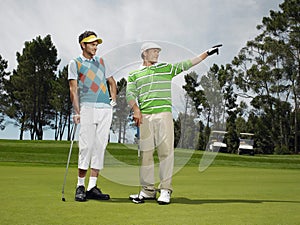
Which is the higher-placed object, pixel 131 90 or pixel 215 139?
pixel 131 90

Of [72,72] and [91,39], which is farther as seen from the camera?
[91,39]

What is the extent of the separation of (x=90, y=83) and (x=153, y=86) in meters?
0.67

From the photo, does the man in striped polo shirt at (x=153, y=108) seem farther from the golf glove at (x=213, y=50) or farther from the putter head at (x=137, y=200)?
the putter head at (x=137, y=200)

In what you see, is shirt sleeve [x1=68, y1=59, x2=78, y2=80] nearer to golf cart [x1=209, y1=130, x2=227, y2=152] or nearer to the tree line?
golf cart [x1=209, y1=130, x2=227, y2=152]

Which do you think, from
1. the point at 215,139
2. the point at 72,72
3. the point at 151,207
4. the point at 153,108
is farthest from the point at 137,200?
the point at 72,72

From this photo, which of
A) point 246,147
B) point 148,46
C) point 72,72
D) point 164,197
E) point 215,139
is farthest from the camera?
point 246,147

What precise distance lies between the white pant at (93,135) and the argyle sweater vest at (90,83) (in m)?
0.11

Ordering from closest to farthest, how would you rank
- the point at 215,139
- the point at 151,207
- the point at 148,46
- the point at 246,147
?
the point at 151,207 → the point at 148,46 → the point at 215,139 → the point at 246,147

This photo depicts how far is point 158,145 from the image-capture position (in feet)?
16.3

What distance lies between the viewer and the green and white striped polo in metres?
4.92

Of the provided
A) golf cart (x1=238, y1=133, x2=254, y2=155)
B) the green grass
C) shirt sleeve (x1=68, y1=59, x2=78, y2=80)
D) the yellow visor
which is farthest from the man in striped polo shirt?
golf cart (x1=238, y1=133, x2=254, y2=155)

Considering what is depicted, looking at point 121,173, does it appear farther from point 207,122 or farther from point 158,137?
point 207,122

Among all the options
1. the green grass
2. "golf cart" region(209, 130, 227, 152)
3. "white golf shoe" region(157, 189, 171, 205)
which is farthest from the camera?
"golf cart" region(209, 130, 227, 152)

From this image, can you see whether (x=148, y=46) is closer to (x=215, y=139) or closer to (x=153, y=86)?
(x=153, y=86)
